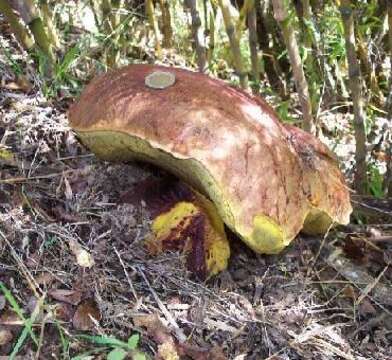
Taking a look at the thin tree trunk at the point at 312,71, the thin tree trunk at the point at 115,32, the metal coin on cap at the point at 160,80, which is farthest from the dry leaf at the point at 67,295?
the thin tree trunk at the point at 312,71

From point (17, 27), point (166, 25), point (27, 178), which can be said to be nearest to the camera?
point (27, 178)

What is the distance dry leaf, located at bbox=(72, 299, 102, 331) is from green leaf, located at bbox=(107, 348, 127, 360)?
157 millimetres

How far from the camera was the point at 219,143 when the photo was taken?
1865 mm

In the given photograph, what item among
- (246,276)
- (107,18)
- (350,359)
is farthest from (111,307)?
(107,18)

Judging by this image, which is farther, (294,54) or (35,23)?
(35,23)

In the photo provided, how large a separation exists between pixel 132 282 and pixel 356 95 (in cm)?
128

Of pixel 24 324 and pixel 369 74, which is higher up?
pixel 24 324

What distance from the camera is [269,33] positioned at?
360 centimetres

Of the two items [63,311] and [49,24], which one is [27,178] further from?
[49,24]

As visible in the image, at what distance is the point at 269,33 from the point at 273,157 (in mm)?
1828

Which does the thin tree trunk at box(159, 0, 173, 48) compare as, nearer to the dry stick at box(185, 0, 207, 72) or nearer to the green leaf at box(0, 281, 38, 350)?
the dry stick at box(185, 0, 207, 72)

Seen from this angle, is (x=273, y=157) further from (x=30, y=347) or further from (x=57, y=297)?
(x=30, y=347)

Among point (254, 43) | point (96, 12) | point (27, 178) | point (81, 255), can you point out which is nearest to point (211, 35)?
point (254, 43)

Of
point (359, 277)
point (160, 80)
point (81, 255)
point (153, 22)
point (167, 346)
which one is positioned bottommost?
point (359, 277)
